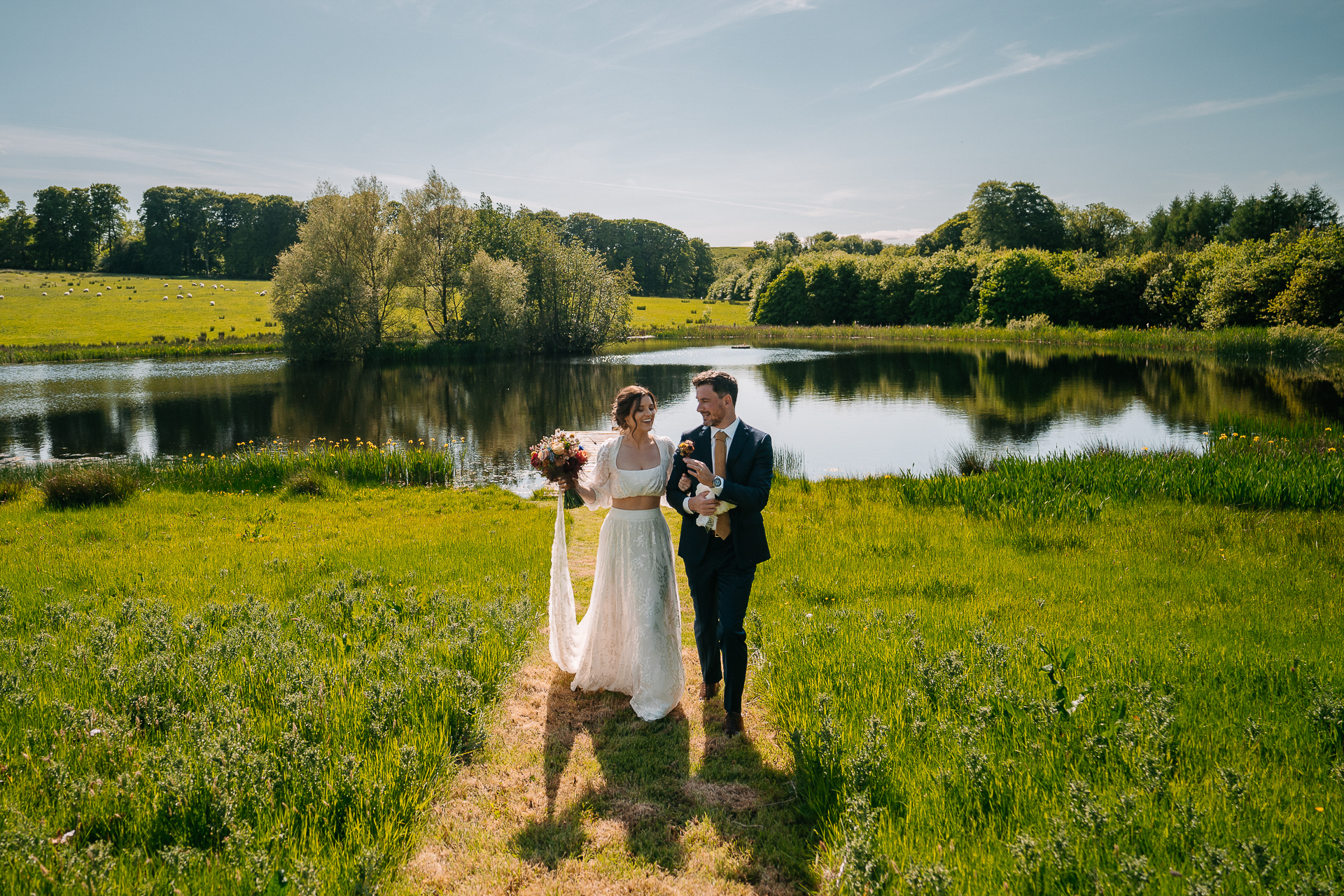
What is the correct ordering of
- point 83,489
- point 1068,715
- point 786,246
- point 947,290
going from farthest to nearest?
point 786,246 → point 947,290 → point 83,489 → point 1068,715

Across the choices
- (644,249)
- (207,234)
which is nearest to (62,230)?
(207,234)

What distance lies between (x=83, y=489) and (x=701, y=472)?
1332 centimetres

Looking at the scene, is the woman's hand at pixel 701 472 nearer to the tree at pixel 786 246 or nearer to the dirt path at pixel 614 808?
the dirt path at pixel 614 808

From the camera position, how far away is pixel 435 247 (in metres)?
51.3

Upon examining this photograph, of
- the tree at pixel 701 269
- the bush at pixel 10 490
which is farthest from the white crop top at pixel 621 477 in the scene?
the tree at pixel 701 269

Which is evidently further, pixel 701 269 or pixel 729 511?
pixel 701 269

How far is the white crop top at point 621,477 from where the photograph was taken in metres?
5.13

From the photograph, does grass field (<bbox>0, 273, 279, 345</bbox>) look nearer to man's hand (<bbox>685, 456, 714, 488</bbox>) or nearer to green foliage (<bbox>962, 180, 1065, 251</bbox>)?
man's hand (<bbox>685, 456, 714, 488</bbox>)

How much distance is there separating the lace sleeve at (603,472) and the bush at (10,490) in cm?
1395

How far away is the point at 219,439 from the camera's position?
22.5 metres

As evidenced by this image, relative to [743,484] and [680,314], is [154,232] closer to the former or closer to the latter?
[680,314]

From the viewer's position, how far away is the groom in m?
4.64

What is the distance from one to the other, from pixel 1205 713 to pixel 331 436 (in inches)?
970

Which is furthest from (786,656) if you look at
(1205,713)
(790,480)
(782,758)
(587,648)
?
(790,480)
